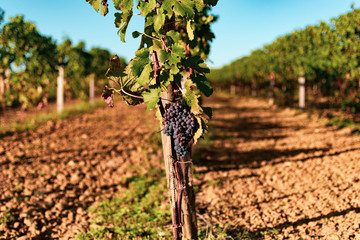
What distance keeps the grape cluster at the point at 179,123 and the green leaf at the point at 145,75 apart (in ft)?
0.88

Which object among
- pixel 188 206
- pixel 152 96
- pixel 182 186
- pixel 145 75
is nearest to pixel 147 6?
pixel 145 75

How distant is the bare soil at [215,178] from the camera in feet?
9.81

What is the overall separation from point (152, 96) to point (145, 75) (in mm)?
165

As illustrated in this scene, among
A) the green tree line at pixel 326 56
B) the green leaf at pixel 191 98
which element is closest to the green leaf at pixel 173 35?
the green leaf at pixel 191 98

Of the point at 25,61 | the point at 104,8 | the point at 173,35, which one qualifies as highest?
the point at 25,61

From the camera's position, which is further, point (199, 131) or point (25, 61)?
point (25, 61)

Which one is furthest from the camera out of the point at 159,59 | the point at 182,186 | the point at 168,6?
the point at 182,186

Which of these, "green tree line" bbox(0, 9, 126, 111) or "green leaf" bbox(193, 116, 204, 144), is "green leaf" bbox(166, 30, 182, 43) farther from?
"green tree line" bbox(0, 9, 126, 111)

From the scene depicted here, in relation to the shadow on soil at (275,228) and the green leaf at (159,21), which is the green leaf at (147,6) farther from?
the shadow on soil at (275,228)

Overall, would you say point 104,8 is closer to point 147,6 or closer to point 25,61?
point 147,6

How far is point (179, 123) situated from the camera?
1.88 meters

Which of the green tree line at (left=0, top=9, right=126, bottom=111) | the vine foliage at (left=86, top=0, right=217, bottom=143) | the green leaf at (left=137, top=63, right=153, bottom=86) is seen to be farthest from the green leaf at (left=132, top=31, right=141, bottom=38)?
the green tree line at (left=0, top=9, right=126, bottom=111)

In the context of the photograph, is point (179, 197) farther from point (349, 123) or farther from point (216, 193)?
point (349, 123)

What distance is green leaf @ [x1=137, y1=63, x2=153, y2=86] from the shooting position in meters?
1.85
